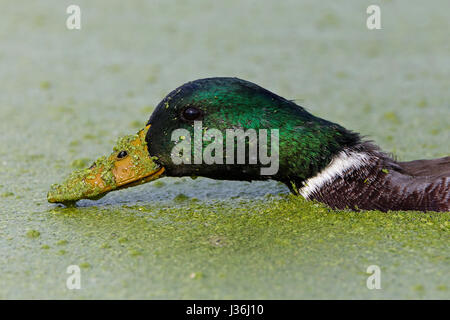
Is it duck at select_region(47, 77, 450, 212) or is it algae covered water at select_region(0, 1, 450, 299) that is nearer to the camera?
algae covered water at select_region(0, 1, 450, 299)

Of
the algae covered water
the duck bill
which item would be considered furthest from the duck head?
the algae covered water

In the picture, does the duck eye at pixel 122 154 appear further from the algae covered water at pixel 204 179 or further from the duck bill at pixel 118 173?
the algae covered water at pixel 204 179

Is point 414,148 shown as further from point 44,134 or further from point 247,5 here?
point 247,5

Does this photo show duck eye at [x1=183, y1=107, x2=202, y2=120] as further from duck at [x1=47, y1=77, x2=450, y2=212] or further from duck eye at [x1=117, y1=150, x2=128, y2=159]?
duck eye at [x1=117, y1=150, x2=128, y2=159]

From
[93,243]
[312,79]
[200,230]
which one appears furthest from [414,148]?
[93,243]

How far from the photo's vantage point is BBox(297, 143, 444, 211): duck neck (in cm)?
412

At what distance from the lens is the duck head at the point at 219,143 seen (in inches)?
157

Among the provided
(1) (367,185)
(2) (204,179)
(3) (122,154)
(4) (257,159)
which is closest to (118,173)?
(3) (122,154)

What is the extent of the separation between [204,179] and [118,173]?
92cm

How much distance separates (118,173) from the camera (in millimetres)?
4113

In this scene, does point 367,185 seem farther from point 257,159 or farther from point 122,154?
point 122,154

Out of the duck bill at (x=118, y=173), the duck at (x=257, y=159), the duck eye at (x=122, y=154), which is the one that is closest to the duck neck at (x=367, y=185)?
the duck at (x=257, y=159)

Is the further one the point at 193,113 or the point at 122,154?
the point at 122,154

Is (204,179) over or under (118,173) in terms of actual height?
under
